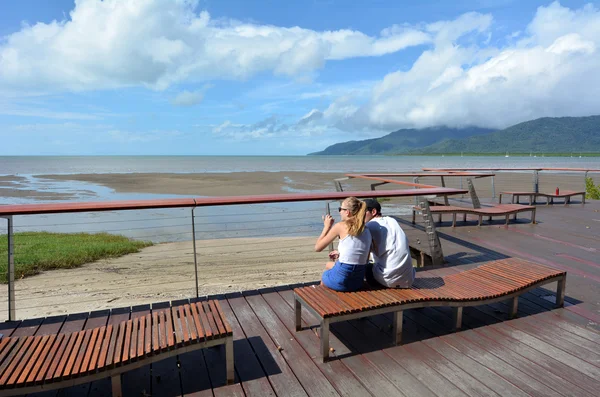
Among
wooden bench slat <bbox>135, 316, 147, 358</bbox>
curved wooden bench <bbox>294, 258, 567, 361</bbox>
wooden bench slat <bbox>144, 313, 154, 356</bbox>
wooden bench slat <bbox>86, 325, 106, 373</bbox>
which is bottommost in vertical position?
wooden bench slat <bbox>86, 325, 106, 373</bbox>

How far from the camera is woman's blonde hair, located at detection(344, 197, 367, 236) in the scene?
314cm

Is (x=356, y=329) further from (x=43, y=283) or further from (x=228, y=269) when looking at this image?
(x=43, y=283)

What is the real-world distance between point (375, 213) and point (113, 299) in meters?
4.73

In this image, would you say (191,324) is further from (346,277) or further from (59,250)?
(59,250)

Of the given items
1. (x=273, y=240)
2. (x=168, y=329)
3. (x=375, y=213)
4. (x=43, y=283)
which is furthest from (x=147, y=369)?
(x=273, y=240)

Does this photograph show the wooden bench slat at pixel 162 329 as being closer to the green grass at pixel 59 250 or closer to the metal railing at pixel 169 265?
the metal railing at pixel 169 265

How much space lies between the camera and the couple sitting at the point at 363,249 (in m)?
3.18

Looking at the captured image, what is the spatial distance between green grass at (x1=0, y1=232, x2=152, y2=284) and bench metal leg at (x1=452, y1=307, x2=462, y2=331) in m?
7.97

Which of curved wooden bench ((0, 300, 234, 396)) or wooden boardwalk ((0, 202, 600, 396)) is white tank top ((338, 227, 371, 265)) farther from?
curved wooden bench ((0, 300, 234, 396))

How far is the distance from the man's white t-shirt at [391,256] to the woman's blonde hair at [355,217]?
1.03 feet

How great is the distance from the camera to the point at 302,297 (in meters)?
3.13

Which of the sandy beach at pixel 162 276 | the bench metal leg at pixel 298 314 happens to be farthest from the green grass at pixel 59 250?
the bench metal leg at pixel 298 314

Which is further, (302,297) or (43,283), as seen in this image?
(43,283)

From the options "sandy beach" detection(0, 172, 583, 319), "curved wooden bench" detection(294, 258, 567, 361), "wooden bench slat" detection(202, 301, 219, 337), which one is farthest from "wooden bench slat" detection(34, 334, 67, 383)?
"sandy beach" detection(0, 172, 583, 319)
